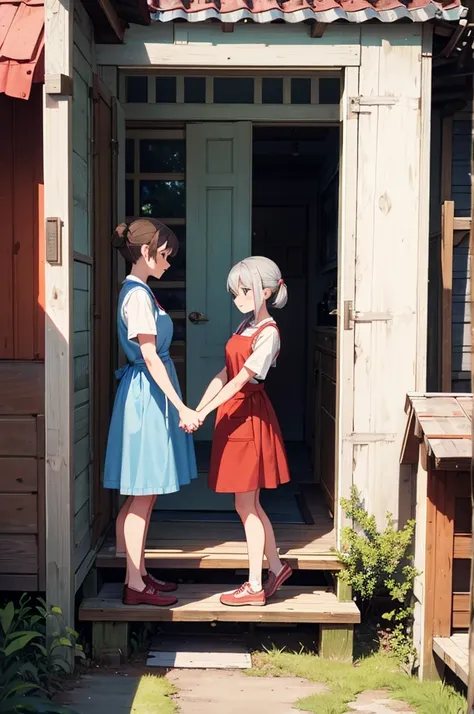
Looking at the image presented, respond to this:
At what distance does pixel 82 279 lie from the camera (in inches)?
169

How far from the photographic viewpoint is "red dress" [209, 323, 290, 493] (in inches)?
169

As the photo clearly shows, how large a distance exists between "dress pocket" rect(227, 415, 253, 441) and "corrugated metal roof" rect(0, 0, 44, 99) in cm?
182

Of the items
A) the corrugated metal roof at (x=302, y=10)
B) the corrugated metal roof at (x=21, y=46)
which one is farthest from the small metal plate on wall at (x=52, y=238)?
the corrugated metal roof at (x=302, y=10)

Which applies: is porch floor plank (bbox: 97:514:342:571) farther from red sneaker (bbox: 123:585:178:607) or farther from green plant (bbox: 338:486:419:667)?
red sneaker (bbox: 123:585:178:607)

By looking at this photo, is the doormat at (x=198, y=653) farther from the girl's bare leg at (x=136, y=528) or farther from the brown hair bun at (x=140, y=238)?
the brown hair bun at (x=140, y=238)

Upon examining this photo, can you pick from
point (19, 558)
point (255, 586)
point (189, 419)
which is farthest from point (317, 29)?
point (19, 558)

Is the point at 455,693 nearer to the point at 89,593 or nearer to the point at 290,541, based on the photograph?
the point at 290,541

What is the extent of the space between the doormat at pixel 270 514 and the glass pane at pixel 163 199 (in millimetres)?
2124

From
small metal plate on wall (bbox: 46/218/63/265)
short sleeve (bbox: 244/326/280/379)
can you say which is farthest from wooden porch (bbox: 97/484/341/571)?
small metal plate on wall (bbox: 46/218/63/265)

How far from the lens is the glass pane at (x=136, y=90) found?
6.01 m

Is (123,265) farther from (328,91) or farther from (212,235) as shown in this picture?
(328,91)

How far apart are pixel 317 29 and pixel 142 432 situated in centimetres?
221

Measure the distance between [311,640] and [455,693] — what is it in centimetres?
100

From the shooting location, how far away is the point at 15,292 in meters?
4.48
